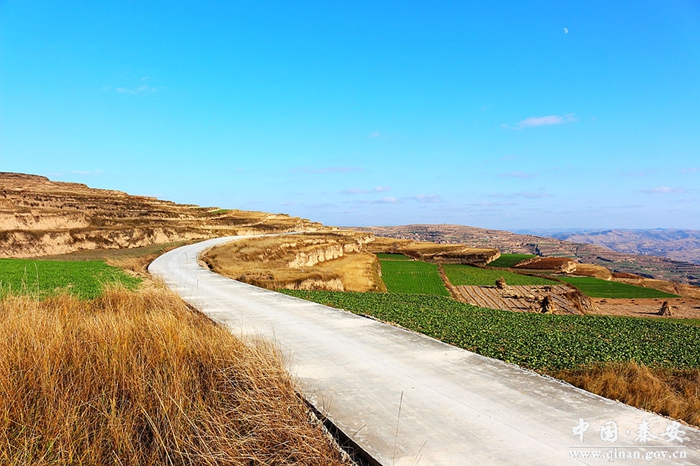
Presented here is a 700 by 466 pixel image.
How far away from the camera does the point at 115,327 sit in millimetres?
7039

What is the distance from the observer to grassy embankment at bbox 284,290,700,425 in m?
6.67

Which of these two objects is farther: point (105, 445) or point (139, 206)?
point (139, 206)

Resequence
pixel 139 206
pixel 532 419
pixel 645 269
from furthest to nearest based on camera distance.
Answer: pixel 645 269
pixel 139 206
pixel 532 419

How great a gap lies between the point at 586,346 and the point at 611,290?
41.4 metres

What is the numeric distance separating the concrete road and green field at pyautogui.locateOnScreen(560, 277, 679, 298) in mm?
39864

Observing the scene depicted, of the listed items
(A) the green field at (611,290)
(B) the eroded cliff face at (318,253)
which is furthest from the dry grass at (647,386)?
(A) the green field at (611,290)

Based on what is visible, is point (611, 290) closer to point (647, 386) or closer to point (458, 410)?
point (647, 386)

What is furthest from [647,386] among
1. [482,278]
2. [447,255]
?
[447,255]

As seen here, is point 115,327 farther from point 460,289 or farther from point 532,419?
point 460,289

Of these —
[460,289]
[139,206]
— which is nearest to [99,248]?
[139,206]

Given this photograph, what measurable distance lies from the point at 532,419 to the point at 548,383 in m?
1.61

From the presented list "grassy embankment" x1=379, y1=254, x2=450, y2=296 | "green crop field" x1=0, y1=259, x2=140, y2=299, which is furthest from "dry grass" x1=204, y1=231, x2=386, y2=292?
"green crop field" x1=0, y1=259, x2=140, y2=299

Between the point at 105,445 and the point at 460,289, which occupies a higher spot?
the point at 105,445

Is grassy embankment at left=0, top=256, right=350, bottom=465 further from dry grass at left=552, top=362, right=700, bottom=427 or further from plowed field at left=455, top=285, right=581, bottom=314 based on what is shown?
plowed field at left=455, top=285, right=581, bottom=314
